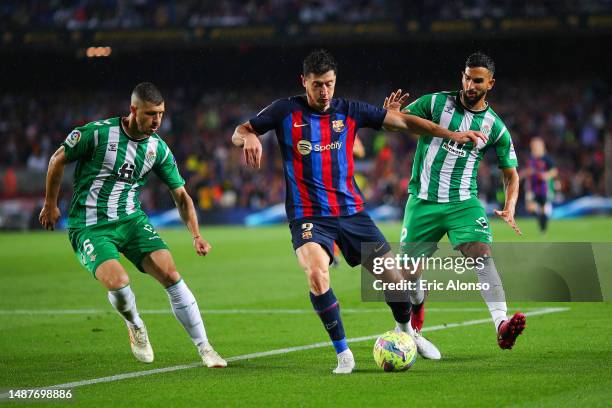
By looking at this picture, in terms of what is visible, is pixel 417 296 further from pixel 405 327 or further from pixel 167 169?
pixel 167 169

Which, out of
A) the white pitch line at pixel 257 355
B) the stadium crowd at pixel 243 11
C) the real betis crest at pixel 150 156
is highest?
the stadium crowd at pixel 243 11

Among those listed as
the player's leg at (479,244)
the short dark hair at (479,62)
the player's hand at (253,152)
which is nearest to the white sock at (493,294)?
the player's leg at (479,244)

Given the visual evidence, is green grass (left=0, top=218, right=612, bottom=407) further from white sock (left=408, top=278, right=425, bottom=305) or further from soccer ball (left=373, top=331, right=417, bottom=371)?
white sock (left=408, top=278, right=425, bottom=305)

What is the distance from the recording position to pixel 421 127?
310 inches

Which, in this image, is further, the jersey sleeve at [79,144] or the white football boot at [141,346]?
the white football boot at [141,346]

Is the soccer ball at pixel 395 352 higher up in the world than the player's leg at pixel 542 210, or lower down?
lower down

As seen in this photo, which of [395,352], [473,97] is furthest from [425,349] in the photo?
[473,97]

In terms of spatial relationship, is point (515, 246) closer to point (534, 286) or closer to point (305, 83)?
point (534, 286)

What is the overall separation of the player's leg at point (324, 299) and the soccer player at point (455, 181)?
54.5 inches

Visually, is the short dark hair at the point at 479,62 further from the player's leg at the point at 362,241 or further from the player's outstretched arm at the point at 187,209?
the player's outstretched arm at the point at 187,209

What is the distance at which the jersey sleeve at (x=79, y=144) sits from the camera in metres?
8.12

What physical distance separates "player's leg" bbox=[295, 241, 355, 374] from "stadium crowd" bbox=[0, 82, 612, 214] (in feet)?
79.8

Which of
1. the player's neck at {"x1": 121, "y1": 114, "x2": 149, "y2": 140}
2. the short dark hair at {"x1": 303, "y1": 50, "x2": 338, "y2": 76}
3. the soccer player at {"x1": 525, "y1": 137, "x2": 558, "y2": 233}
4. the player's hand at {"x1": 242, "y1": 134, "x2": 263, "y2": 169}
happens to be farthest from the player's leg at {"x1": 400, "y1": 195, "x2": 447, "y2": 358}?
the soccer player at {"x1": 525, "y1": 137, "x2": 558, "y2": 233}

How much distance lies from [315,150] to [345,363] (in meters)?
1.58
